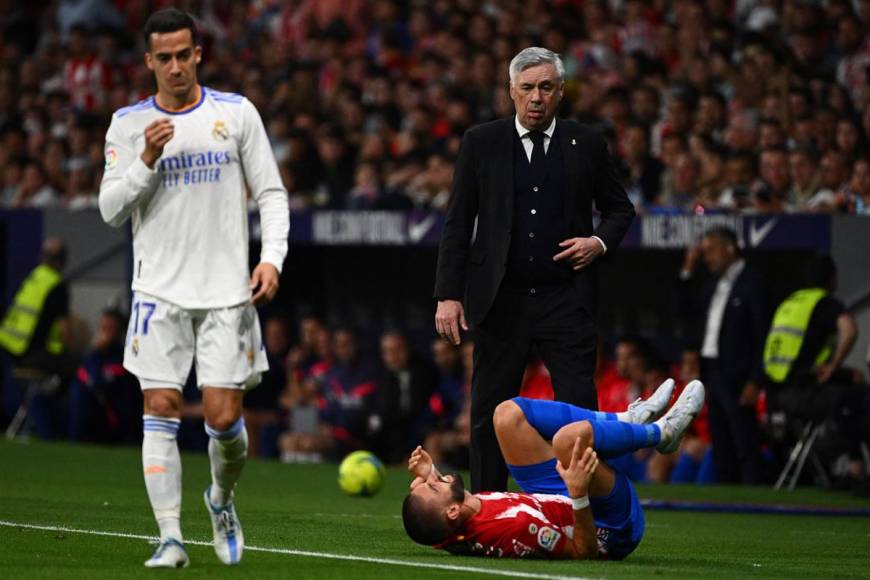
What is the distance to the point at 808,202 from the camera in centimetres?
1398

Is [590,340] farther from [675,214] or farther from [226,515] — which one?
[675,214]

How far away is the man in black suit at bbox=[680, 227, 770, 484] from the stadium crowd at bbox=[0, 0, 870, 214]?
44 centimetres

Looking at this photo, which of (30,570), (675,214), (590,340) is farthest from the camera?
(675,214)

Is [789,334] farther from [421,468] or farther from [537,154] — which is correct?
[421,468]

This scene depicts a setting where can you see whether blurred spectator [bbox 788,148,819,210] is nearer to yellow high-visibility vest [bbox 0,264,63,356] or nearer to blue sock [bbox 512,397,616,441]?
blue sock [bbox 512,397,616,441]

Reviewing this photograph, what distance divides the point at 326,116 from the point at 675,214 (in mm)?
5712

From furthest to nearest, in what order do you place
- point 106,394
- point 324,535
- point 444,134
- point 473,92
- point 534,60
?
point 106,394 < point 473,92 < point 444,134 < point 324,535 < point 534,60

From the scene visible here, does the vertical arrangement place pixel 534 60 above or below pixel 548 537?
above

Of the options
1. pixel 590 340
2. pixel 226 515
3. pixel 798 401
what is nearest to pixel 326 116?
pixel 798 401

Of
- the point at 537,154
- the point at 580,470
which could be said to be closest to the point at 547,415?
the point at 580,470

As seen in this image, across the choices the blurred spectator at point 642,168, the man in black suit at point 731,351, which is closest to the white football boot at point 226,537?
the man in black suit at point 731,351

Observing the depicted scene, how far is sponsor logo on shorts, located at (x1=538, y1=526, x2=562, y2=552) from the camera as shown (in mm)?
7418

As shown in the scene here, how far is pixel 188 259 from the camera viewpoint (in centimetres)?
685

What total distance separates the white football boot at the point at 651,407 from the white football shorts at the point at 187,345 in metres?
1.86
